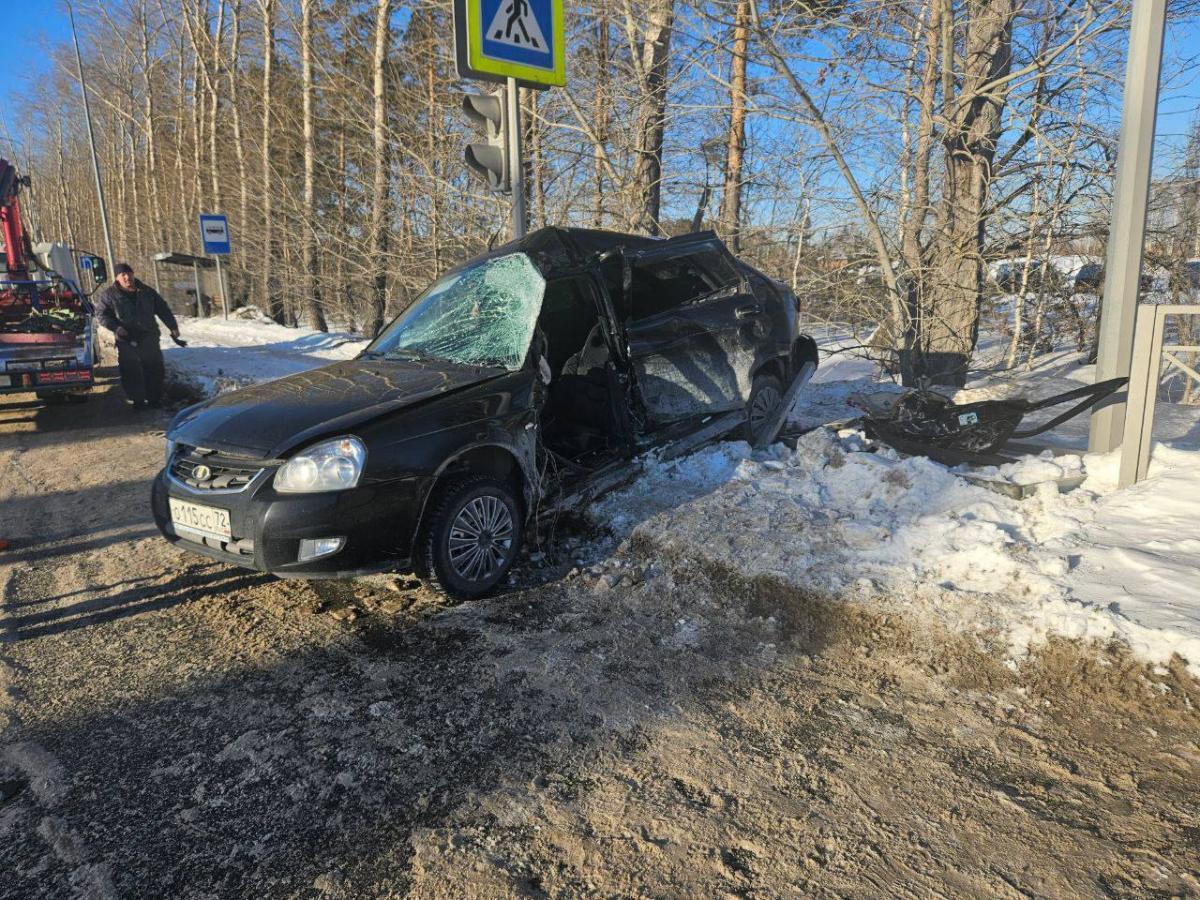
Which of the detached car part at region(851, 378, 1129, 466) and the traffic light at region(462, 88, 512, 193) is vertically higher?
the traffic light at region(462, 88, 512, 193)

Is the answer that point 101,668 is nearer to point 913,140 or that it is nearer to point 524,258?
point 524,258

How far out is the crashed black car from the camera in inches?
138

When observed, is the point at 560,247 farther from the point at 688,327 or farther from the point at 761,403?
the point at 761,403

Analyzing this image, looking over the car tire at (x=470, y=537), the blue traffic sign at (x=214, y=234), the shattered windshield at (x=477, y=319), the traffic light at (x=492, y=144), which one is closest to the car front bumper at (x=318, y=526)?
the car tire at (x=470, y=537)

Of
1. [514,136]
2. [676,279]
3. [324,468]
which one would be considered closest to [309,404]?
[324,468]

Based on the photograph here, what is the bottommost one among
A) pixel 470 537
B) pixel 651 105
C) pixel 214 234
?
pixel 470 537

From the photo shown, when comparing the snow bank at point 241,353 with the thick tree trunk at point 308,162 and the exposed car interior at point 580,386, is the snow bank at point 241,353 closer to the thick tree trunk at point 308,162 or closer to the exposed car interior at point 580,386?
the thick tree trunk at point 308,162

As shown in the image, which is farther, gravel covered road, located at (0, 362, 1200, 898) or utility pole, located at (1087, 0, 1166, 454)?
utility pole, located at (1087, 0, 1166, 454)

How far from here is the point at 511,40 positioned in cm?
594

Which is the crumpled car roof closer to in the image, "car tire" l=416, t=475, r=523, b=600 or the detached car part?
"car tire" l=416, t=475, r=523, b=600

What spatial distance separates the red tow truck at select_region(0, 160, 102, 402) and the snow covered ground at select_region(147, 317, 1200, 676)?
737cm

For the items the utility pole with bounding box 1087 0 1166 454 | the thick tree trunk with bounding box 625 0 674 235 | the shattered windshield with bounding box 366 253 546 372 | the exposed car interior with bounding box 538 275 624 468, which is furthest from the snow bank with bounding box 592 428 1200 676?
the thick tree trunk with bounding box 625 0 674 235

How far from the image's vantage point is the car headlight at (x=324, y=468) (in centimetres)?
346

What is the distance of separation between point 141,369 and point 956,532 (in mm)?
9763
